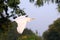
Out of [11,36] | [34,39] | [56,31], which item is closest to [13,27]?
[11,36]

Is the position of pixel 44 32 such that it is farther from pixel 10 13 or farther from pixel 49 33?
pixel 10 13

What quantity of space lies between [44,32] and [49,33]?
7 centimetres

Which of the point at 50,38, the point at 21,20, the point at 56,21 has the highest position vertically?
the point at 21,20

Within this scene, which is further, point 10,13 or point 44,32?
point 10,13

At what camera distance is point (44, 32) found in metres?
2.81

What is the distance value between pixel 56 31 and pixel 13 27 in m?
0.56

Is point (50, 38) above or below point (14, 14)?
below

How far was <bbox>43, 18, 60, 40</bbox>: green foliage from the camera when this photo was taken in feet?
9.05

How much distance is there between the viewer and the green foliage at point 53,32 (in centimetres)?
276

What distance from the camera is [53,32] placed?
280cm

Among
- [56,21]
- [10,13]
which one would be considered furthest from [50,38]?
[10,13]

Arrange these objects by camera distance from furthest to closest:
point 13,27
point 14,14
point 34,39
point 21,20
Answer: point 14,14 < point 13,27 < point 34,39 < point 21,20

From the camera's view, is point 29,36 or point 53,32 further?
point 53,32

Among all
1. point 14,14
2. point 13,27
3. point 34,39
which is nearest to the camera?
point 34,39
